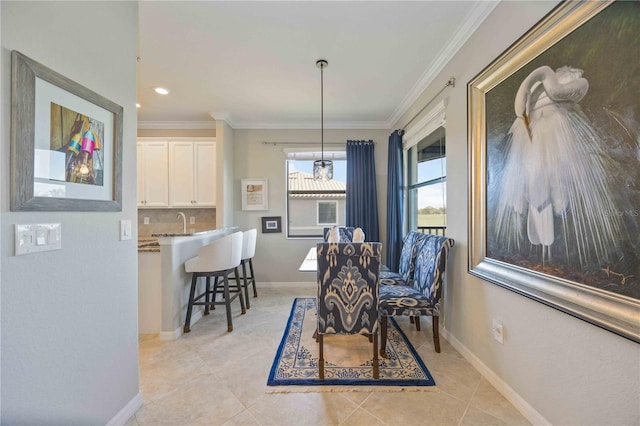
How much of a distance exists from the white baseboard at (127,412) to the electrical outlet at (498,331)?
2.31 metres

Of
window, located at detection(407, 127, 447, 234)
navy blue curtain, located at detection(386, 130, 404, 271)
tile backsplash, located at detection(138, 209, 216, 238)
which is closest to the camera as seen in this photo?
window, located at detection(407, 127, 447, 234)

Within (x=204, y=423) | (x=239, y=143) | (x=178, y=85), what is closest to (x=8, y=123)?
(x=204, y=423)

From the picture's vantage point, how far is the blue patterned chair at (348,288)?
1780mm

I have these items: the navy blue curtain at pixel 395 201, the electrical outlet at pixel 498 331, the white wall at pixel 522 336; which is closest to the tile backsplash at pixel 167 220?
the navy blue curtain at pixel 395 201

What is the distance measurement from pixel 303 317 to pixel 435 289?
154cm

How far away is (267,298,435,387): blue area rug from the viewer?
1.83 meters

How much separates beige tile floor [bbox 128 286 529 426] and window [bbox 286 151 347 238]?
2.26m

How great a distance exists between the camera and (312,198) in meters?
4.43

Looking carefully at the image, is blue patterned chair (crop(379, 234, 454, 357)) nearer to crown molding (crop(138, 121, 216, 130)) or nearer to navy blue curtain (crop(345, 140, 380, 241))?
navy blue curtain (crop(345, 140, 380, 241))

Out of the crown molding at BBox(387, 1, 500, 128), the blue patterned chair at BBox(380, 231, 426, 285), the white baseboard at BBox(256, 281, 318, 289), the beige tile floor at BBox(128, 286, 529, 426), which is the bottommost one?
the beige tile floor at BBox(128, 286, 529, 426)

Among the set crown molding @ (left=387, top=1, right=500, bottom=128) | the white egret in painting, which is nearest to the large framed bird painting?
the white egret in painting

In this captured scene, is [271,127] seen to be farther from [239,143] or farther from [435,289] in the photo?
[435,289]

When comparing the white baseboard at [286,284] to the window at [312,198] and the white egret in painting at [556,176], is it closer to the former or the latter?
the window at [312,198]

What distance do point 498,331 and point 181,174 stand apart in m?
4.20
